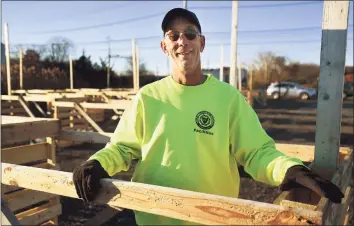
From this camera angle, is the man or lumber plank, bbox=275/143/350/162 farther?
lumber plank, bbox=275/143/350/162

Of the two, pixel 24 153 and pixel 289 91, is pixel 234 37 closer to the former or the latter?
pixel 24 153

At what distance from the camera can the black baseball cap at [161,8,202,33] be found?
1.95 metres

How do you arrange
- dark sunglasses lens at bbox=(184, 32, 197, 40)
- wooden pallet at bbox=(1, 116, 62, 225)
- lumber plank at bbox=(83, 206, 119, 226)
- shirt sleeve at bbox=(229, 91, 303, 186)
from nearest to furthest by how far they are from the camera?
1. shirt sleeve at bbox=(229, 91, 303, 186)
2. dark sunglasses lens at bbox=(184, 32, 197, 40)
3. wooden pallet at bbox=(1, 116, 62, 225)
4. lumber plank at bbox=(83, 206, 119, 226)

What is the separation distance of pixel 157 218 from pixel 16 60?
28311 mm

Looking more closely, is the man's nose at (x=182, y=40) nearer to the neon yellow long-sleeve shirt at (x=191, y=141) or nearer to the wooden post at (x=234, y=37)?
the neon yellow long-sleeve shirt at (x=191, y=141)

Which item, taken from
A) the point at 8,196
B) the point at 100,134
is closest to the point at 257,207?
the point at 100,134

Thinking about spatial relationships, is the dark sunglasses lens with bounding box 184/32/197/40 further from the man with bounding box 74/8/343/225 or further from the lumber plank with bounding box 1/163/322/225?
the lumber plank with bounding box 1/163/322/225

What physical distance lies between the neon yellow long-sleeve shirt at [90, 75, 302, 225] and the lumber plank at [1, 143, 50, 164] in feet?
7.73

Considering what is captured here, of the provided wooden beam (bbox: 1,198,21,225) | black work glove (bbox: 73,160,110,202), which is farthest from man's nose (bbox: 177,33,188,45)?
wooden beam (bbox: 1,198,21,225)

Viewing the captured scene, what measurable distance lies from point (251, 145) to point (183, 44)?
668mm

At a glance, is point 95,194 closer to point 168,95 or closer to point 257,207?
point 168,95

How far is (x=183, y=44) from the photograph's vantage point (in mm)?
1890

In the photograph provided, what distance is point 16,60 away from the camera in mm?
26766

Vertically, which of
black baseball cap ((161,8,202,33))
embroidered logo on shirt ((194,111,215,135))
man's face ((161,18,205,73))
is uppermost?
black baseball cap ((161,8,202,33))
